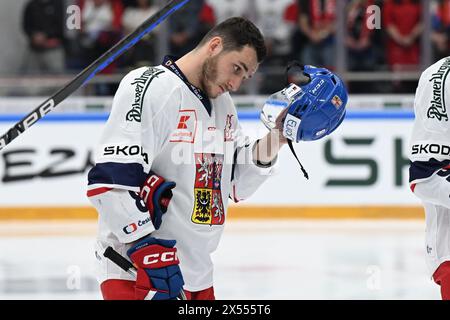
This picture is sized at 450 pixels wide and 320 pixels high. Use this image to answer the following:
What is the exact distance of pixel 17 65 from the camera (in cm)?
836

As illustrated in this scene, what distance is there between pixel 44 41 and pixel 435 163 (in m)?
5.98

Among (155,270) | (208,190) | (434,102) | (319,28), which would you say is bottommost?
(155,270)

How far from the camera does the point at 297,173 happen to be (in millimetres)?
7668

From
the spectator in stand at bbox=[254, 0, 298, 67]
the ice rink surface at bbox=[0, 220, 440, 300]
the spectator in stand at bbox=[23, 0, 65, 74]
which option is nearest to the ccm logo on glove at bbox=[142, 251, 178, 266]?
the ice rink surface at bbox=[0, 220, 440, 300]

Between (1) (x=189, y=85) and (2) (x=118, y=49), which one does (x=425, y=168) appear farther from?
(2) (x=118, y=49)

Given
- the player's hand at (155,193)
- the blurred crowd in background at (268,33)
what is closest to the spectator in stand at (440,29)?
the blurred crowd in background at (268,33)

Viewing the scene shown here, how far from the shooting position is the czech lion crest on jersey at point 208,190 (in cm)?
279

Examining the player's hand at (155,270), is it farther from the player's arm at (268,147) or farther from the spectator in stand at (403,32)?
the spectator in stand at (403,32)

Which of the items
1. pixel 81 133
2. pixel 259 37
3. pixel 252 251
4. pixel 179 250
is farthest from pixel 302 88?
pixel 81 133

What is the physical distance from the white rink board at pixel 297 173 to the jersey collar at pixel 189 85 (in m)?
4.82

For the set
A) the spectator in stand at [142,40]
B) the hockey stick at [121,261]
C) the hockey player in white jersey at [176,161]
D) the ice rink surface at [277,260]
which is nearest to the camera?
the hockey player in white jersey at [176,161]

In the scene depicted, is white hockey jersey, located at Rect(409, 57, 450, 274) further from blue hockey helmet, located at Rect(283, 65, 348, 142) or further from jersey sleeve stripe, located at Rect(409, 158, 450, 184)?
blue hockey helmet, located at Rect(283, 65, 348, 142)

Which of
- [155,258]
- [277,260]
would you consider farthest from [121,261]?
[277,260]
